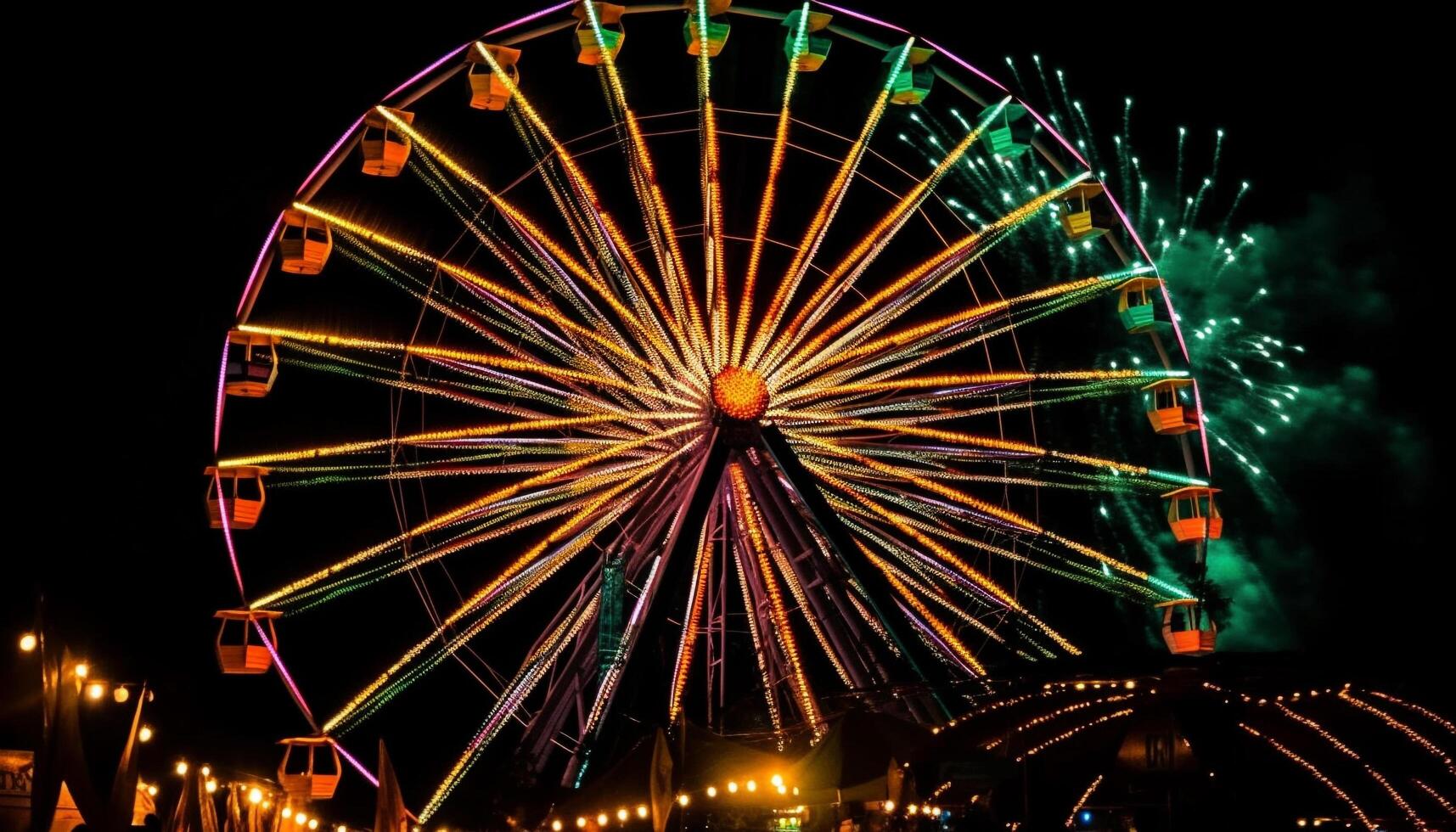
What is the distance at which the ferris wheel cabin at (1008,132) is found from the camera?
19.8 m

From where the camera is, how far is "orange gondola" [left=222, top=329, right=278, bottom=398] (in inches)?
707

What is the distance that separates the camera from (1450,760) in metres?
15.8

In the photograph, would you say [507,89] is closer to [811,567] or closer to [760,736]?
[811,567]

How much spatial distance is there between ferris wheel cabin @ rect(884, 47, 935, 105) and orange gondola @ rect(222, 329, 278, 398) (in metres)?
7.37

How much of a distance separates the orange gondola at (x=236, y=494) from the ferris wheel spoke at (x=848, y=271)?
18.0 ft

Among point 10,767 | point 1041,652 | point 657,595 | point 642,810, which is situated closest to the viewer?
point 10,767

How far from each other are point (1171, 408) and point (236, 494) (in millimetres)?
10580

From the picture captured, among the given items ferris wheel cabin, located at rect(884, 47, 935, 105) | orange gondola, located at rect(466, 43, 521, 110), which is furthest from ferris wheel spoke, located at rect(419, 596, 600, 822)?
ferris wheel cabin, located at rect(884, 47, 935, 105)

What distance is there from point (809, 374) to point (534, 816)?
5.43 metres

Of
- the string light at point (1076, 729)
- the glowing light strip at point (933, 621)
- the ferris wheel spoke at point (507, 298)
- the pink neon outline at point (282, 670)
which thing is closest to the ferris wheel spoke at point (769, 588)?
the glowing light strip at point (933, 621)

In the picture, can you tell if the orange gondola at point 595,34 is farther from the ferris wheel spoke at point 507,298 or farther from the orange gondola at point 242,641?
the orange gondola at point 242,641

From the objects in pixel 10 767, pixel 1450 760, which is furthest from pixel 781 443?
pixel 10 767

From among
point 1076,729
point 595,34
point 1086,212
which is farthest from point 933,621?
point 595,34

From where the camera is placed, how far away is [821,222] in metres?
18.8
